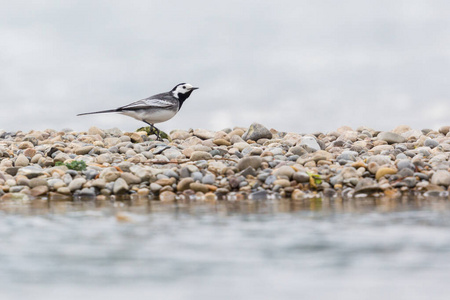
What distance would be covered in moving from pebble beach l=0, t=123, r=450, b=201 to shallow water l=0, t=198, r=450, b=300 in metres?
1.32

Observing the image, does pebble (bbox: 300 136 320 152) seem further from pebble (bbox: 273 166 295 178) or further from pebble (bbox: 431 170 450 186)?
pebble (bbox: 431 170 450 186)

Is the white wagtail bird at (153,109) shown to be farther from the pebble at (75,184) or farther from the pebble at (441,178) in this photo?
the pebble at (441,178)

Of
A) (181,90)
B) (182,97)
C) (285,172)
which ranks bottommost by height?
(285,172)

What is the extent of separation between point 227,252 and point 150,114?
7732mm

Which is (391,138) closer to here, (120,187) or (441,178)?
(441,178)

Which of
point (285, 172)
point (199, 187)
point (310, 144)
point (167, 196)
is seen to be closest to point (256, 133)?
point (310, 144)

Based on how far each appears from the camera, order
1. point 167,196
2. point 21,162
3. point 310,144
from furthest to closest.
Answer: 1. point 310,144
2. point 21,162
3. point 167,196

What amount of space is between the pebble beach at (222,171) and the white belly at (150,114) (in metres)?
1.29

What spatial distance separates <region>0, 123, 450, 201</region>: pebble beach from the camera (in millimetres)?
7383

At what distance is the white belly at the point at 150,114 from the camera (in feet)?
37.2

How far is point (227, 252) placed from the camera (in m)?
3.85

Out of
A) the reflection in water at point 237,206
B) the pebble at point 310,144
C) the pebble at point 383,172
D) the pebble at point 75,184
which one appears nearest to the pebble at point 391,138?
the pebble at point 310,144

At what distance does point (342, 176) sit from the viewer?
7.64m

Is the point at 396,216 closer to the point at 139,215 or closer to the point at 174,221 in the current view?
the point at 174,221
